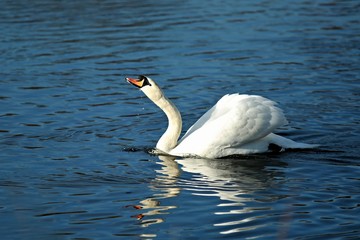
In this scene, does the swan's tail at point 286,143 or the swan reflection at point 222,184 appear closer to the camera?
the swan reflection at point 222,184

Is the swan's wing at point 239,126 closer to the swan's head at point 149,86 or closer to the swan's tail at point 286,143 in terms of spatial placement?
the swan's tail at point 286,143

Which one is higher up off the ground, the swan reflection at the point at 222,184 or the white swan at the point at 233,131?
the white swan at the point at 233,131

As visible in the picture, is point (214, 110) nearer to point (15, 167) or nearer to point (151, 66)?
point (15, 167)

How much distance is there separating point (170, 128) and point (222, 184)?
221cm

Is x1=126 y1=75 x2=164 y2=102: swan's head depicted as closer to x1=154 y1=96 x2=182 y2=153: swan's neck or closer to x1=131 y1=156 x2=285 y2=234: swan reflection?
x1=154 y1=96 x2=182 y2=153: swan's neck

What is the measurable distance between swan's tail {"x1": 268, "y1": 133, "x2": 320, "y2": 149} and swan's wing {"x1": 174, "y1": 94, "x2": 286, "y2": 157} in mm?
285

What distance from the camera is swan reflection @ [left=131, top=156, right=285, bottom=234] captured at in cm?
862

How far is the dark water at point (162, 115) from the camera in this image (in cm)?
870

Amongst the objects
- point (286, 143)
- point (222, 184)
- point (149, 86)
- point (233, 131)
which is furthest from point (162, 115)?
point (222, 184)

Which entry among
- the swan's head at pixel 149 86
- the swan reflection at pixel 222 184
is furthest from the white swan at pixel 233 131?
the swan reflection at pixel 222 184

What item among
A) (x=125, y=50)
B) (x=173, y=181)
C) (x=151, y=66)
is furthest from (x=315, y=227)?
(x=125, y=50)

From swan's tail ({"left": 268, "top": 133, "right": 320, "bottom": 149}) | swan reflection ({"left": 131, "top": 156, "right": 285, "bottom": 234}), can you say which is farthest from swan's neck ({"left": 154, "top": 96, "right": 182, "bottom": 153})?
swan's tail ({"left": 268, "top": 133, "right": 320, "bottom": 149})

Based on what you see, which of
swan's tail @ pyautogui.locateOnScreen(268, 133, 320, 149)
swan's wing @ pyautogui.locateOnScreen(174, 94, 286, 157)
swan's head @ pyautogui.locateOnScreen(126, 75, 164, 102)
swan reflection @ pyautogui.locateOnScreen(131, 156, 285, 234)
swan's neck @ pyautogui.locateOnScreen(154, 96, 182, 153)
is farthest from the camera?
swan's neck @ pyautogui.locateOnScreen(154, 96, 182, 153)

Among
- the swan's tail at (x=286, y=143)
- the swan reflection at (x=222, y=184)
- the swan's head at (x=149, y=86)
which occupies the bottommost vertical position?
the swan reflection at (x=222, y=184)
